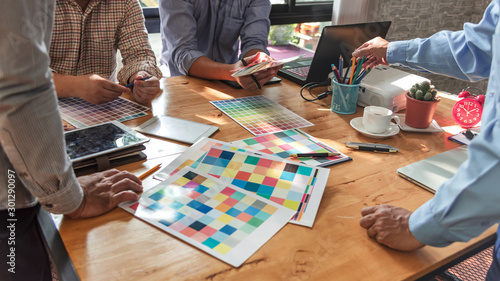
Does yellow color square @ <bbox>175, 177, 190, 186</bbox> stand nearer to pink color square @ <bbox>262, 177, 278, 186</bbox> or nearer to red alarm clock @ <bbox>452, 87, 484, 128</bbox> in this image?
pink color square @ <bbox>262, 177, 278, 186</bbox>

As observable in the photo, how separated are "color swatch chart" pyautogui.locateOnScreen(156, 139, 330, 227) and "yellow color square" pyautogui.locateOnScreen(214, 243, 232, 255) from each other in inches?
6.1

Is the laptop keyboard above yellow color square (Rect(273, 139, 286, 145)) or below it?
above

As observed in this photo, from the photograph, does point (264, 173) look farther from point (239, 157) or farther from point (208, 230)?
point (208, 230)

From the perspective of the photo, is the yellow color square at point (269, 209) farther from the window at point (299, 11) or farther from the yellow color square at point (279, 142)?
the window at point (299, 11)

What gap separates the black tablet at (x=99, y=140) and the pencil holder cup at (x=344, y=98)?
26.3 inches

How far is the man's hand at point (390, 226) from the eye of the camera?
74 centimetres

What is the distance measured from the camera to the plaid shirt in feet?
5.04

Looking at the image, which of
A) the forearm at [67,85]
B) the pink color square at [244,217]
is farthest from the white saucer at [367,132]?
the forearm at [67,85]

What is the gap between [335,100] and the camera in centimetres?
136

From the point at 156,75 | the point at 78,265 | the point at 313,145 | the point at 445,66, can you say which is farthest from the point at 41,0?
the point at 445,66

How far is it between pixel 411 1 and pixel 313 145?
2.33 metres

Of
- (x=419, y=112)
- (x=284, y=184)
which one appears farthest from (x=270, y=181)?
(x=419, y=112)

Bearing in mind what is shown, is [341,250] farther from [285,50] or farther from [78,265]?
[285,50]

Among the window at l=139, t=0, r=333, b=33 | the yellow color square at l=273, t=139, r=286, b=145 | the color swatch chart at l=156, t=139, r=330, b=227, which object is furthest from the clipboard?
the window at l=139, t=0, r=333, b=33
